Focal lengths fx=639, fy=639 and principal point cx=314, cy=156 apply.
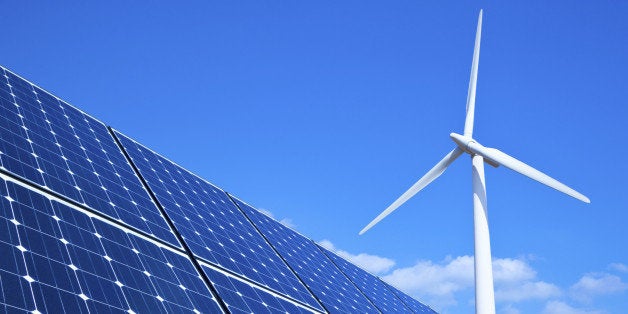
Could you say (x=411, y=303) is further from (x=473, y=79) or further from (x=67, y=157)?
(x=67, y=157)

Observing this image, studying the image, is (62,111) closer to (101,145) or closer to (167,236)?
(101,145)

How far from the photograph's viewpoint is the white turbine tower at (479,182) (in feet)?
86.9

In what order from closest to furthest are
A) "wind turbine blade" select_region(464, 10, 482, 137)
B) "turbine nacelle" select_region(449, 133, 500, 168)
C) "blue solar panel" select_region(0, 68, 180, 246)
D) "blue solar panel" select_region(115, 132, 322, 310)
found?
"blue solar panel" select_region(0, 68, 180, 246) → "blue solar panel" select_region(115, 132, 322, 310) → "turbine nacelle" select_region(449, 133, 500, 168) → "wind turbine blade" select_region(464, 10, 482, 137)

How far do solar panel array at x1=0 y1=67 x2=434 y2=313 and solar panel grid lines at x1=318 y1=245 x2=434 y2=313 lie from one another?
2.47m

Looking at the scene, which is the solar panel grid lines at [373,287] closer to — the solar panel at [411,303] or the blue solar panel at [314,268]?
the solar panel at [411,303]

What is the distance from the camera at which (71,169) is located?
69.2 ft

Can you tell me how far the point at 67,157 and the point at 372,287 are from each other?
23412mm

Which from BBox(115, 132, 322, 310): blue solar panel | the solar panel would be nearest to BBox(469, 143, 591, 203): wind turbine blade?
BBox(115, 132, 322, 310): blue solar panel

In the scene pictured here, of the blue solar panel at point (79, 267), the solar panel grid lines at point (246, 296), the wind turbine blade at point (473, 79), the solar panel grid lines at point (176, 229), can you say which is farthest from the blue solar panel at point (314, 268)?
the wind turbine blade at point (473, 79)

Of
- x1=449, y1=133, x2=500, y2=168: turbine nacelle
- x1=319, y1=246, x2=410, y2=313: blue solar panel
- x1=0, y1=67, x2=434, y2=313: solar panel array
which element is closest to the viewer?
x1=0, y1=67, x2=434, y2=313: solar panel array

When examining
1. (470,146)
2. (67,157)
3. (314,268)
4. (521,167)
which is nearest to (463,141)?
(470,146)

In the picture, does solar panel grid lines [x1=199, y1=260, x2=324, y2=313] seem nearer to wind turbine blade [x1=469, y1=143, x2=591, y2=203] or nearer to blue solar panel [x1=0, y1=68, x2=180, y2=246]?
blue solar panel [x1=0, y1=68, x2=180, y2=246]

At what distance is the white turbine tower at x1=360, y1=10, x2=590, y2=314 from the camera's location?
26.5 metres

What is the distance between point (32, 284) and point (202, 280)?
24.5 ft
